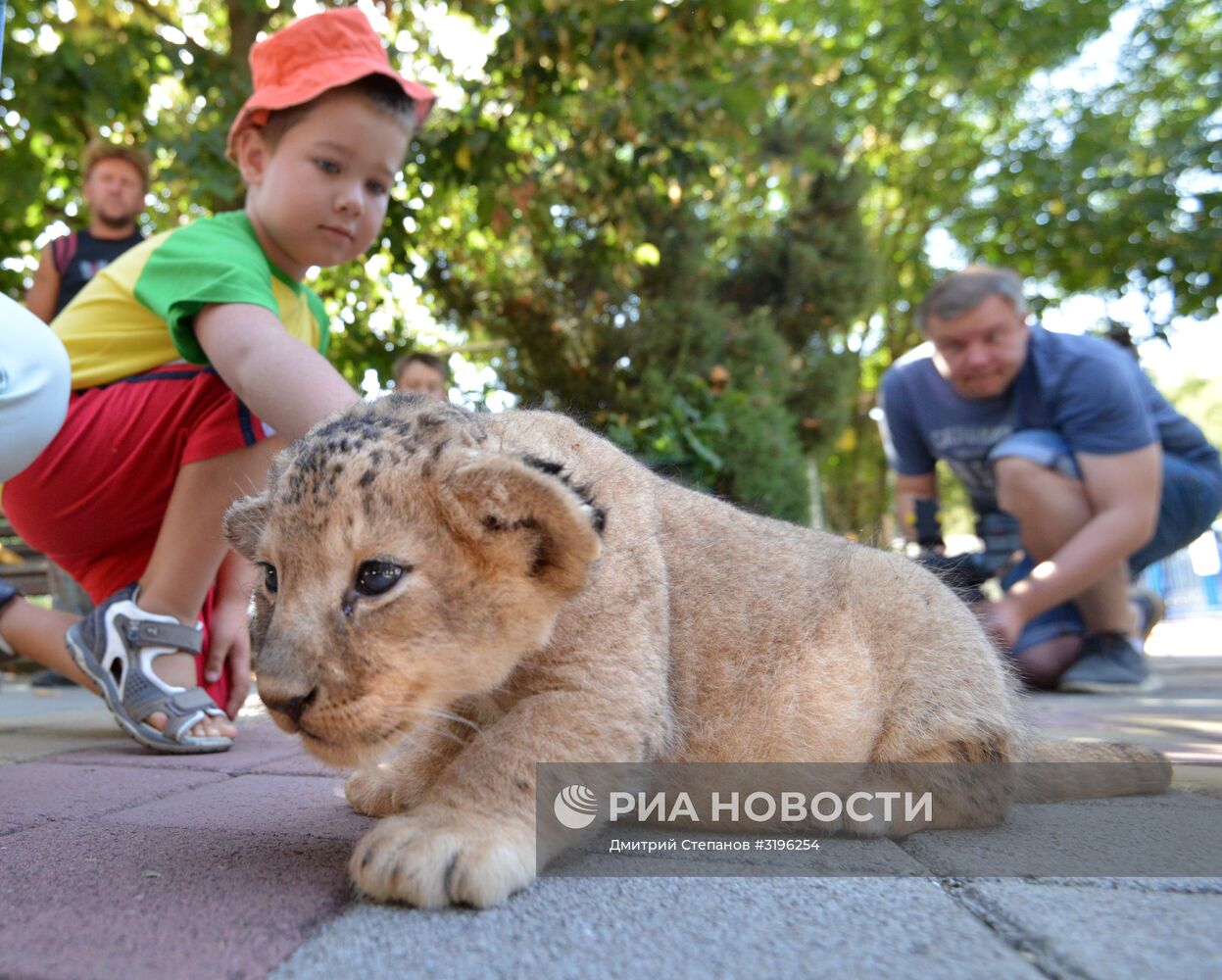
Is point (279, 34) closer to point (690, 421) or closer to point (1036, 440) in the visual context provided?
point (1036, 440)

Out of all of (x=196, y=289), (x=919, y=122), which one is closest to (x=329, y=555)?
(x=196, y=289)

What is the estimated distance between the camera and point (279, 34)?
3.96 m

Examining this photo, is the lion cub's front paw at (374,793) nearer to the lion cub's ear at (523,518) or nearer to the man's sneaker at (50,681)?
the lion cub's ear at (523,518)

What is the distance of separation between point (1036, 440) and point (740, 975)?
5331mm

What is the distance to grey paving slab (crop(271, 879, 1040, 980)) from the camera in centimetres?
137

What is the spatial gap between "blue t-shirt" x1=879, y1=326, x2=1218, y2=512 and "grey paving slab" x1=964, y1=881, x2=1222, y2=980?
15.2 feet

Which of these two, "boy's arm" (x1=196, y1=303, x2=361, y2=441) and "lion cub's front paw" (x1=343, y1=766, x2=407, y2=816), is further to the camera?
"boy's arm" (x1=196, y1=303, x2=361, y2=441)

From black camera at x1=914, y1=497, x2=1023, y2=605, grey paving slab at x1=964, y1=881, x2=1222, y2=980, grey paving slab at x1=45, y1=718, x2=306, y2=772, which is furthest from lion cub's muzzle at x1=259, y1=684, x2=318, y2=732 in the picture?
black camera at x1=914, y1=497, x2=1023, y2=605

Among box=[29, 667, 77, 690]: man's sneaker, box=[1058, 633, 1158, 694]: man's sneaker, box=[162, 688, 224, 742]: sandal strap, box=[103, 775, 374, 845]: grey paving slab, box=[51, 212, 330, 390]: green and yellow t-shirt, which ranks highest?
box=[51, 212, 330, 390]: green and yellow t-shirt

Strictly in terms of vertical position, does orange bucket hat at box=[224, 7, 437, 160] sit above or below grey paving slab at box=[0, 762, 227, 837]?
above


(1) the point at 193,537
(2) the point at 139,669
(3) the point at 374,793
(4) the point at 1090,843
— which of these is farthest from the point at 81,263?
(4) the point at 1090,843

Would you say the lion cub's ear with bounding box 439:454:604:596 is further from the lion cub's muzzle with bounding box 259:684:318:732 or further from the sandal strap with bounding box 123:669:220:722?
the sandal strap with bounding box 123:669:220:722

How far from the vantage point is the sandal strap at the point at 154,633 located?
3.67 m

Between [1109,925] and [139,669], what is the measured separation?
3380 mm
